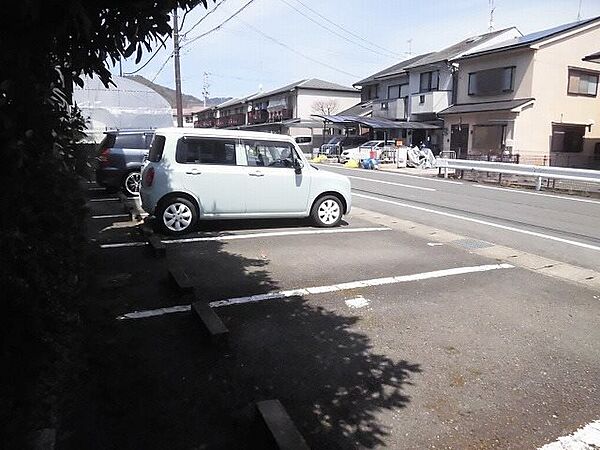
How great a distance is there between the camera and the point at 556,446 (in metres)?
2.66

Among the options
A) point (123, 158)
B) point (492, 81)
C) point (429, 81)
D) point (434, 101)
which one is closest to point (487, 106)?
point (492, 81)

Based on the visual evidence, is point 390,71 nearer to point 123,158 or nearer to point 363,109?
point 363,109

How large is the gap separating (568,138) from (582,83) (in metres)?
3.37

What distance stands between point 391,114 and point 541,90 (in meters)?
13.9

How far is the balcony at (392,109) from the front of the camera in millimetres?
37562

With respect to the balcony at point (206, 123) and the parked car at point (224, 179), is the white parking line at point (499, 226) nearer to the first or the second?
the parked car at point (224, 179)

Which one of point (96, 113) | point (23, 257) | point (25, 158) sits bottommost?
point (23, 257)

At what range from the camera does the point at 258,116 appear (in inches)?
2360

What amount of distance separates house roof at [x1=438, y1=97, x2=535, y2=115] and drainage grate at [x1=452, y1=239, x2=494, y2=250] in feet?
69.2

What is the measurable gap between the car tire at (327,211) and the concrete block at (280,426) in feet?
19.5

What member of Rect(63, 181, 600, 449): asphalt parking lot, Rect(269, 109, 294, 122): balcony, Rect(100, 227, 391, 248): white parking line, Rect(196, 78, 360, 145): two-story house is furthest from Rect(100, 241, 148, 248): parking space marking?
Rect(269, 109, 294, 122): balcony

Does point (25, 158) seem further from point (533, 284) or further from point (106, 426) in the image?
point (533, 284)

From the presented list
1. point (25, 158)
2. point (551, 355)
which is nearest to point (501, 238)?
point (551, 355)

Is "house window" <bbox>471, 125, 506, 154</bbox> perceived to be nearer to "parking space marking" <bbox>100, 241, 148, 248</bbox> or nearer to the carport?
the carport
